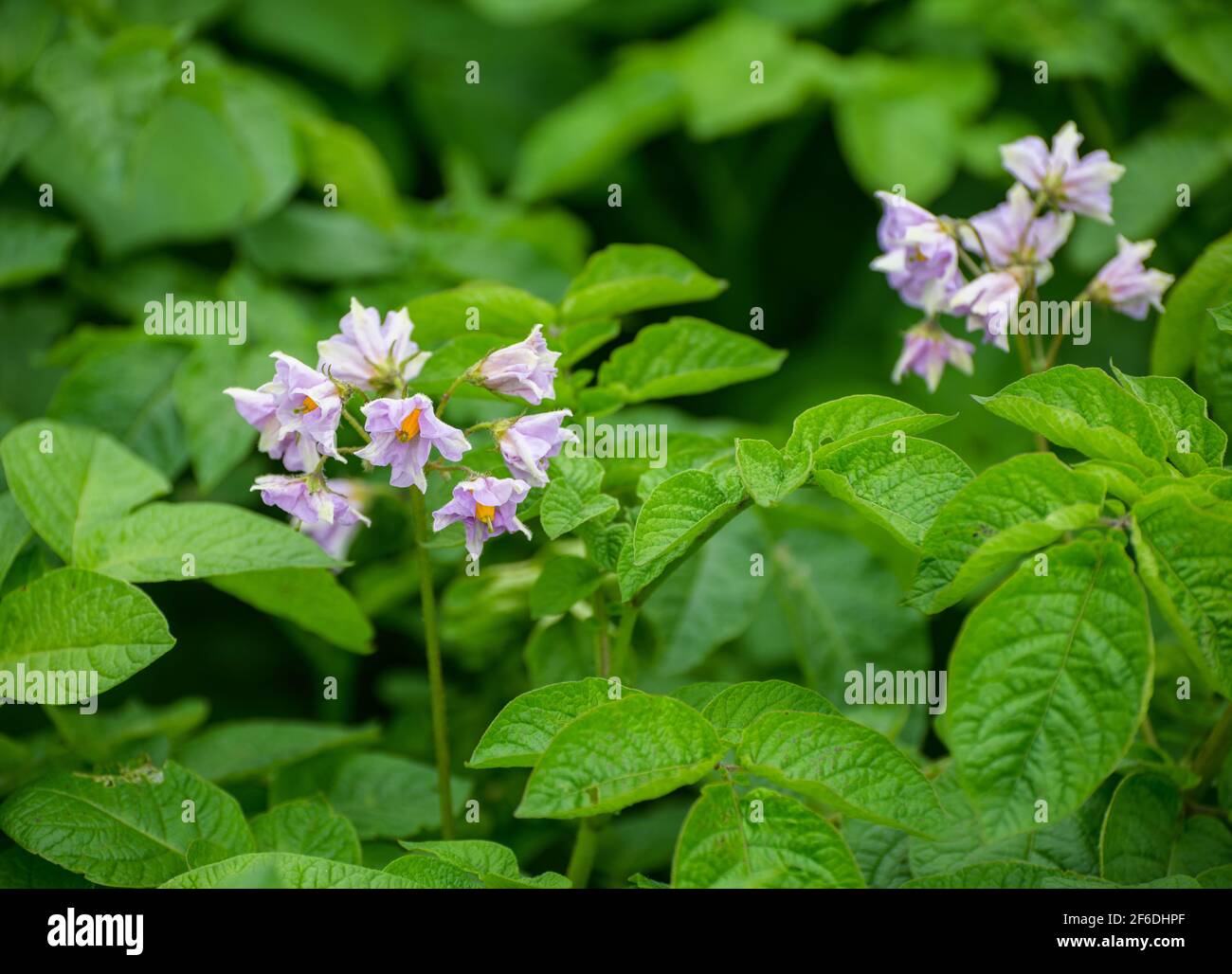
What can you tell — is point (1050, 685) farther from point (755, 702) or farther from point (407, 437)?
point (407, 437)

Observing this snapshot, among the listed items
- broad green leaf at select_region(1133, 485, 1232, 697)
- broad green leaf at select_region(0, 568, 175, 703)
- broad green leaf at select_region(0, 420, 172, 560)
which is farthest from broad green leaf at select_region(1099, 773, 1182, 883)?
broad green leaf at select_region(0, 420, 172, 560)

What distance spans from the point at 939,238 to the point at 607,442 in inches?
16.4

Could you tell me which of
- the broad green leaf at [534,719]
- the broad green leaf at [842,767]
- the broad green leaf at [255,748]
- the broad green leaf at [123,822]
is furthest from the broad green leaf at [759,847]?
the broad green leaf at [255,748]

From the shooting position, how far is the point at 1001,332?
1.20 meters

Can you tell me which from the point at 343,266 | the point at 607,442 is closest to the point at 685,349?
the point at 607,442

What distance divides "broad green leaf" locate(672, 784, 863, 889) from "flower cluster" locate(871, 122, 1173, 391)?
1.81 feet

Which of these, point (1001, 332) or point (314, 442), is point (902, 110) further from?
point (314, 442)

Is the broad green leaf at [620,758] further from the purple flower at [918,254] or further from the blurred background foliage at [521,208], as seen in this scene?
the purple flower at [918,254]

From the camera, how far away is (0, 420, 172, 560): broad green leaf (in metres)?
1.22

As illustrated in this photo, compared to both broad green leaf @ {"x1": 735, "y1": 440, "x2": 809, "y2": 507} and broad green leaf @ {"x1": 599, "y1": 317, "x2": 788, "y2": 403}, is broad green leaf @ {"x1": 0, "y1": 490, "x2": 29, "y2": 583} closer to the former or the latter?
broad green leaf @ {"x1": 599, "y1": 317, "x2": 788, "y2": 403}

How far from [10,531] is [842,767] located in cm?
90

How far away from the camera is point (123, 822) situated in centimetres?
111

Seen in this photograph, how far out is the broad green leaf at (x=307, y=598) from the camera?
121 cm

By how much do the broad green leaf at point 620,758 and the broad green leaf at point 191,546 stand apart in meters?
0.36
